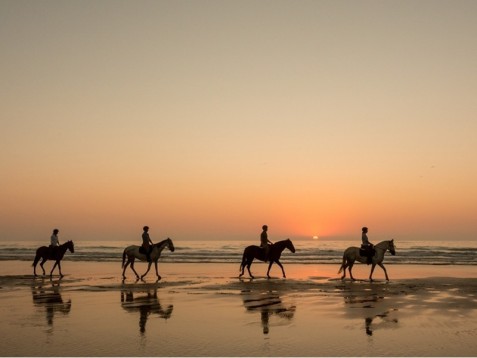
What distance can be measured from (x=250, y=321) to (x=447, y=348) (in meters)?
4.41

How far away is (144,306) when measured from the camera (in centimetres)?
1438

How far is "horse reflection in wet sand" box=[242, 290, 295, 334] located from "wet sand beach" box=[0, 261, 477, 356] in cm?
3

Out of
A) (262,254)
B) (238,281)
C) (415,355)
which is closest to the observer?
(415,355)

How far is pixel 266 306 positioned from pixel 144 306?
3449mm

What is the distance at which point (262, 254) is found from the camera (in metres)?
25.0

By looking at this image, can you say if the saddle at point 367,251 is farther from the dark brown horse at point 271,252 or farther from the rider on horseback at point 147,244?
the rider on horseback at point 147,244

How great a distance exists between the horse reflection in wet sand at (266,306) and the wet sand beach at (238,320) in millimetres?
28

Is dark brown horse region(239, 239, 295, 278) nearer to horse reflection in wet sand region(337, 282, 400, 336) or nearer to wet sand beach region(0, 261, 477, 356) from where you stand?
wet sand beach region(0, 261, 477, 356)

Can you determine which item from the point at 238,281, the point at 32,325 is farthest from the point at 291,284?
the point at 32,325

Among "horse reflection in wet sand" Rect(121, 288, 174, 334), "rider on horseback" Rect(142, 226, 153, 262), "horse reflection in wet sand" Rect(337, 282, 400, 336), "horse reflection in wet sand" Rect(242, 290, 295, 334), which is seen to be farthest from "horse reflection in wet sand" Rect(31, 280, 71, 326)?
"horse reflection in wet sand" Rect(337, 282, 400, 336)

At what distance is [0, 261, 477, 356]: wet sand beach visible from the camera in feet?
29.7

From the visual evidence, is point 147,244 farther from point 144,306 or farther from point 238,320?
point 238,320

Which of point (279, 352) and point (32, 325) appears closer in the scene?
point (279, 352)

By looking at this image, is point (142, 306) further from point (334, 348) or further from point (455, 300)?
point (455, 300)
